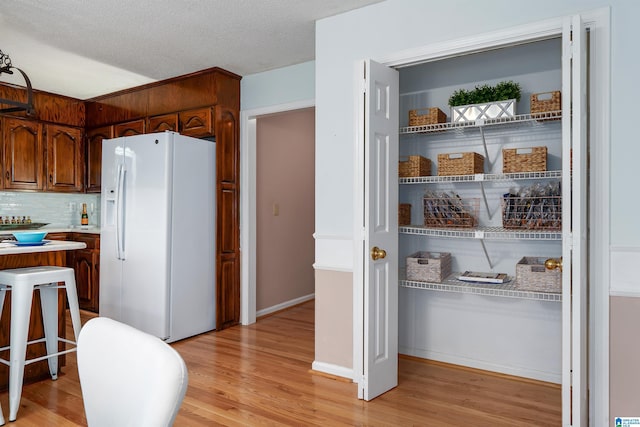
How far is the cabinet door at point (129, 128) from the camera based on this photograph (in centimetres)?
477

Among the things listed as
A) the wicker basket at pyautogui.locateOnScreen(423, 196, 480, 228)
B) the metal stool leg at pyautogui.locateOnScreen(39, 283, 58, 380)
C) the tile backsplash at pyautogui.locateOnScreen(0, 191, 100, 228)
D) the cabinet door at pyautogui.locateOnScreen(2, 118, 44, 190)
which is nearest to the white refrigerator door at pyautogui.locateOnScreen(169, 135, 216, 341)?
the metal stool leg at pyautogui.locateOnScreen(39, 283, 58, 380)

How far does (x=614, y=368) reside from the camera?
2.19 m

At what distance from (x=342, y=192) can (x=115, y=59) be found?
8.23 ft

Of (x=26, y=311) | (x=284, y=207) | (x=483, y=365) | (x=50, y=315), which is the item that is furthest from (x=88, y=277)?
(x=483, y=365)

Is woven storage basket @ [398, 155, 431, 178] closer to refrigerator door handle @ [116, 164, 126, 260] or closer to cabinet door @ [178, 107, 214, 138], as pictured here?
cabinet door @ [178, 107, 214, 138]

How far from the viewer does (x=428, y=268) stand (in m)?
3.01

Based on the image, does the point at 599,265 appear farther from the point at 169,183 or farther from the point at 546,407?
the point at 169,183

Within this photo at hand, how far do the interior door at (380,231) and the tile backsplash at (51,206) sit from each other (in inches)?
179

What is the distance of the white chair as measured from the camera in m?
0.87

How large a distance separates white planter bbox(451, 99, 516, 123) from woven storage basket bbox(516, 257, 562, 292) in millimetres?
949

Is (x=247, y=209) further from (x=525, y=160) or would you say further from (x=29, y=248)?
(x=525, y=160)

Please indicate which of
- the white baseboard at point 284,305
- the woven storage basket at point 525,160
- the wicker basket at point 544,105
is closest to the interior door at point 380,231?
the woven storage basket at point 525,160

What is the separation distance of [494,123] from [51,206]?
530 cm

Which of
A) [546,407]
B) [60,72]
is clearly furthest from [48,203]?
[546,407]
